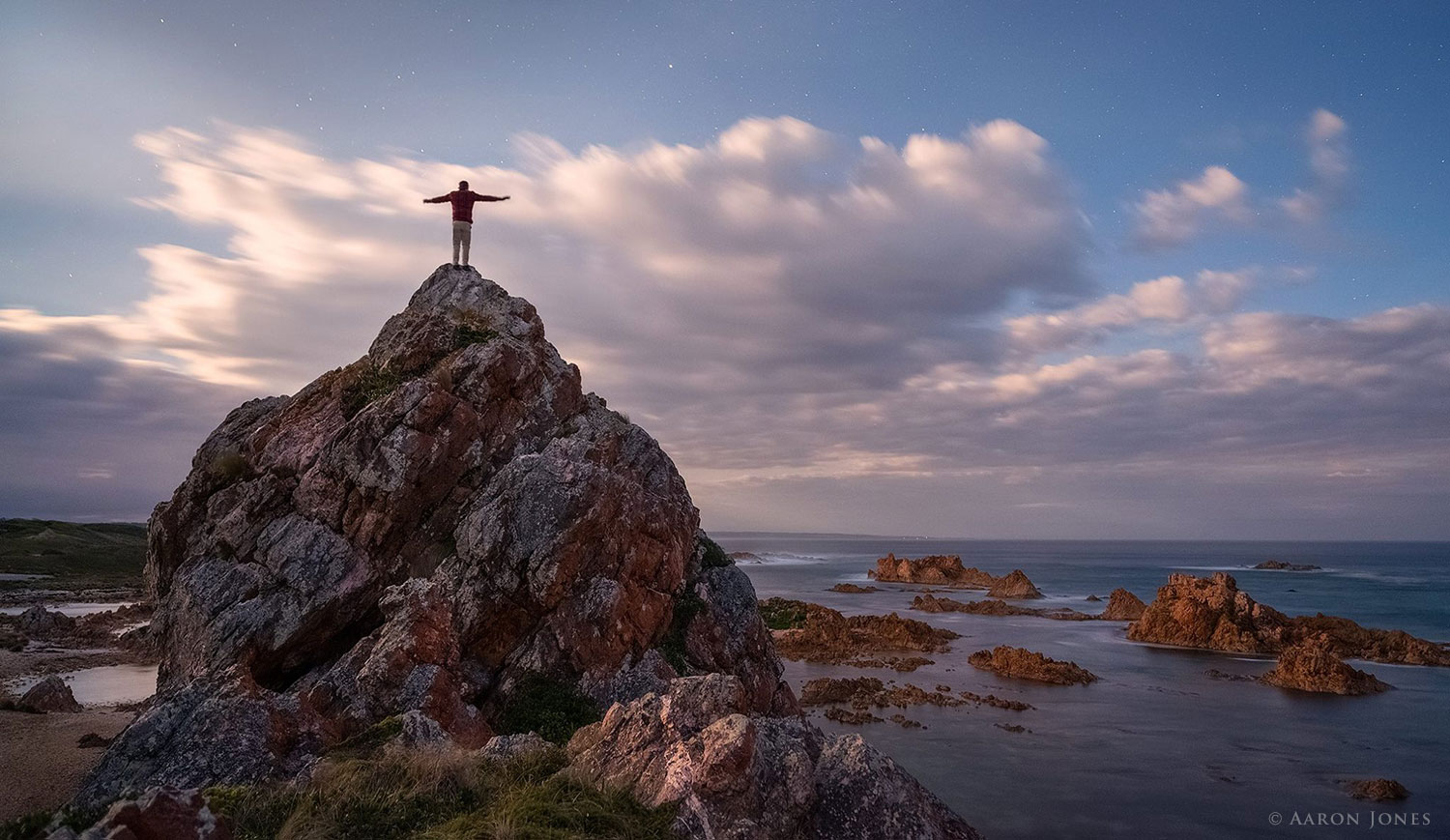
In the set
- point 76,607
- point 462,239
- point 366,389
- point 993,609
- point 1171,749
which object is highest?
point 462,239

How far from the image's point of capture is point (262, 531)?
20531 mm

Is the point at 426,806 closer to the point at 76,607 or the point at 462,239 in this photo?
the point at 462,239

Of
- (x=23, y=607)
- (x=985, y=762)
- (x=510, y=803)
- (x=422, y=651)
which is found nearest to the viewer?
(x=510, y=803)

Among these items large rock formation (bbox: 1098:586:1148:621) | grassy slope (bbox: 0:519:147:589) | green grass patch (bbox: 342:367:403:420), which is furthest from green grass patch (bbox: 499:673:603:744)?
grassy slope (bbox: 0:519:147:589)

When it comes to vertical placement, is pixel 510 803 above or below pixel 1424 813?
above

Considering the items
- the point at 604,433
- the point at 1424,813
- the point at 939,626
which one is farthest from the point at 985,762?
the point at 939,626

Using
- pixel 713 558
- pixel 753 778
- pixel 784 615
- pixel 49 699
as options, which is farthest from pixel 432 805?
pixel 784 615

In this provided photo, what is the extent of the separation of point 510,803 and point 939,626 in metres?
53.1

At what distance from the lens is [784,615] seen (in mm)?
58281

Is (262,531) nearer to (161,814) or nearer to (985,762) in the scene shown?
(161,814)

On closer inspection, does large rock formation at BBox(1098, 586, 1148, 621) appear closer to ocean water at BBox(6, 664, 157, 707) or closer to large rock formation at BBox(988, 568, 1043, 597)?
large rock formation at BBox(988, 568, 1043, 597)

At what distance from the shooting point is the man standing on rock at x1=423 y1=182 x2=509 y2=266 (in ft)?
89.8

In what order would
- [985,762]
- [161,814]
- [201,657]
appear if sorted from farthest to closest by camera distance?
1. [985,762]
2. [201,657]
3. [161,814]

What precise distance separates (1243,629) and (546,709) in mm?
48250
